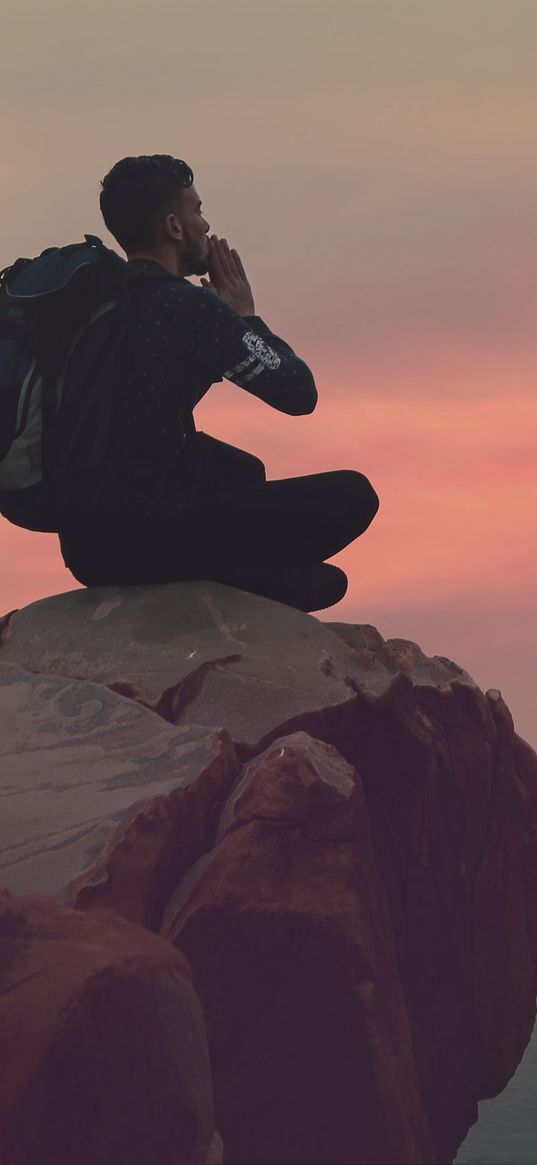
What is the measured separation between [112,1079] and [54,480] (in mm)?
2719

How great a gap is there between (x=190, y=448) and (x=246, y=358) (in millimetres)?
422

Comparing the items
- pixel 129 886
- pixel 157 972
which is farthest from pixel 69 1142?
pixel 129 886

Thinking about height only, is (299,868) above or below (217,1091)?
above

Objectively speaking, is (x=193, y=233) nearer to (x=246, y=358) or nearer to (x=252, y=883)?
(x=246, y=358)

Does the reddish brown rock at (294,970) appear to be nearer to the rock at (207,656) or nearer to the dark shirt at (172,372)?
the rock at (207,656)

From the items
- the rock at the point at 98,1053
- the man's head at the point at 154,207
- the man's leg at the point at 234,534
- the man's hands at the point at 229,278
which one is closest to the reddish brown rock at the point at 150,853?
the rock at the point at 98,1053

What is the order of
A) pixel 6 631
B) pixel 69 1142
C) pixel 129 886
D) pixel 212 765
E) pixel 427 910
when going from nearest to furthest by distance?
pixel 69 1142, pixel 129 886, pixel 212 765, pixel 427 910, pixel 6 631

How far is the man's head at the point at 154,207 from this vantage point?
6012mm

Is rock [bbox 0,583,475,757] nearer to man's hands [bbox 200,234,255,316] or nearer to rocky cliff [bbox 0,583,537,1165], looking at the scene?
rocky cliff [bbox 0,583,537,1165]

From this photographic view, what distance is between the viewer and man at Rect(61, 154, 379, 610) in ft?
19.0

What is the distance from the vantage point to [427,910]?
19.2 feet

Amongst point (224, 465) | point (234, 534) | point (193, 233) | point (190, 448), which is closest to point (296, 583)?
point (234, 534)

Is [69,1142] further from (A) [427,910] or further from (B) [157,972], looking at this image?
(A) [427,910]

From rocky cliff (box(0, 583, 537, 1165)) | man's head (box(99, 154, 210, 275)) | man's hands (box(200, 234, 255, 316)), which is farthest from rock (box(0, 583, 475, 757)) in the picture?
man's head (box(99, 154, 210, 275))
